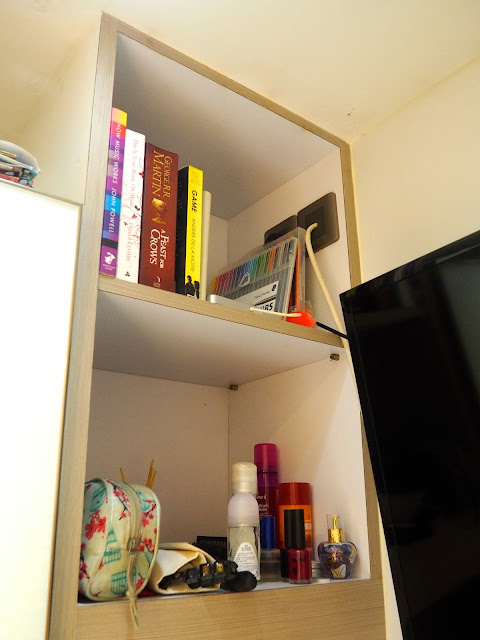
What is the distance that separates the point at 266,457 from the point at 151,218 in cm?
56

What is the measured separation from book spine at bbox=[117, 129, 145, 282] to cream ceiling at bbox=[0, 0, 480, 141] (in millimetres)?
237

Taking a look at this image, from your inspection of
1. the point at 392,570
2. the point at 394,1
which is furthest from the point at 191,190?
the point at 392,570

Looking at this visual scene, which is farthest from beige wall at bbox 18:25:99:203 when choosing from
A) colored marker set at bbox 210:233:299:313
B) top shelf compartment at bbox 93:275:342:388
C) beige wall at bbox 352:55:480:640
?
beige wall at bbox 352:55:480:640

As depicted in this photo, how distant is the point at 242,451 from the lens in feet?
4.31

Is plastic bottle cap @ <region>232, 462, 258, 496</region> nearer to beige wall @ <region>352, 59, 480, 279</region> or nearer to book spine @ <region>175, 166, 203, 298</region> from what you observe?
book spine @ <region>175, 166, 203, 298</region>

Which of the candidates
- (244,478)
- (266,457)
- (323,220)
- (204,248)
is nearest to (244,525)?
(244,478)

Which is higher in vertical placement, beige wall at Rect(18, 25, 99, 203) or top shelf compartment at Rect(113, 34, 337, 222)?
top shelf compartment at Rect(113, 34, 337, 222)

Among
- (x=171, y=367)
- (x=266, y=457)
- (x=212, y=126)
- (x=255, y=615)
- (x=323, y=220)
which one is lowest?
(x=255, y=615)

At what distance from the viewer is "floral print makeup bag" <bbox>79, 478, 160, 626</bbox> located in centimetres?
71

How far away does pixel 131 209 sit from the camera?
921 mm

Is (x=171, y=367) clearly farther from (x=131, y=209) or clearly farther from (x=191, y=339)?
(x=131, y=209)

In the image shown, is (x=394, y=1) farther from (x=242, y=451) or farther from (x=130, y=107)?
(x=242, y=451)

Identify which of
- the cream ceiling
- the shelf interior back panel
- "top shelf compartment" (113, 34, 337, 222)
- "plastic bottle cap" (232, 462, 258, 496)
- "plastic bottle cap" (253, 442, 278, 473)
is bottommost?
"plastic bottle cap" (232, 462, 258, 496)

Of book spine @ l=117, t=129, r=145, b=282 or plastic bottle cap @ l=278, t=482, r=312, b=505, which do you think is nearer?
book spine @ l=117, t=129, r=145, b=282
